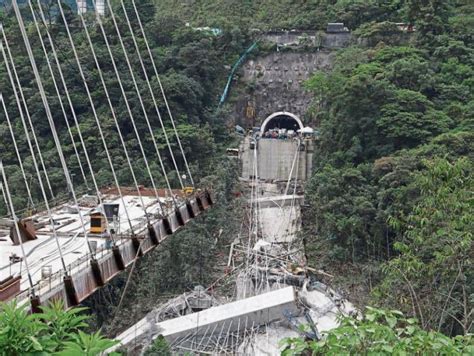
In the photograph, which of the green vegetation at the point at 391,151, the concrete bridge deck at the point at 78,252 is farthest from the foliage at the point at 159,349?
the green vegetation at the point at 391,151

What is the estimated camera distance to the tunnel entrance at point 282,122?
31078mm

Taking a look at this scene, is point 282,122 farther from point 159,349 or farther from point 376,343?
point 376,343

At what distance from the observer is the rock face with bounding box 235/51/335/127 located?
31672 millimetres

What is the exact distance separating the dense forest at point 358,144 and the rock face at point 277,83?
1495 millimetres

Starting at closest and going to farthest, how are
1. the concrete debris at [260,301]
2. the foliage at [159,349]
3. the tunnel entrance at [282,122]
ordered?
the foliage at [159,349] → the concrete debris at [260,301] → the tunnel entrance at [282,122]

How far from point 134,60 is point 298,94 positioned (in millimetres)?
8841

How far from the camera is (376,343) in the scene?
3.32 meters

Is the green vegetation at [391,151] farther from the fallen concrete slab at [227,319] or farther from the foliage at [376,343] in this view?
the foliage at [376,343]

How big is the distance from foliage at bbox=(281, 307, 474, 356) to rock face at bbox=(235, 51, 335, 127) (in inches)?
1108

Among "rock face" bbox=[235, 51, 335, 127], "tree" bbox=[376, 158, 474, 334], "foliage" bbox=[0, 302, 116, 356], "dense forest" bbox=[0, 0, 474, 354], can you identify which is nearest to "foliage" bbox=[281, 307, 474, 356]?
"foliage" bbox=[0, 302, 116, 356]

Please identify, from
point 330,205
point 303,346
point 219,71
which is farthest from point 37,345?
point 219,71

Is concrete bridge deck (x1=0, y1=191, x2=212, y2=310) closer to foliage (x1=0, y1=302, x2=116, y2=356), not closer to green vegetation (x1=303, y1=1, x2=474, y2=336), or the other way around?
foliage (x1=0, y1=302, x2=116, y2=356)

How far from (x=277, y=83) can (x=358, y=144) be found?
416 inches

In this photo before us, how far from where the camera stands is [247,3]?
4050cm
